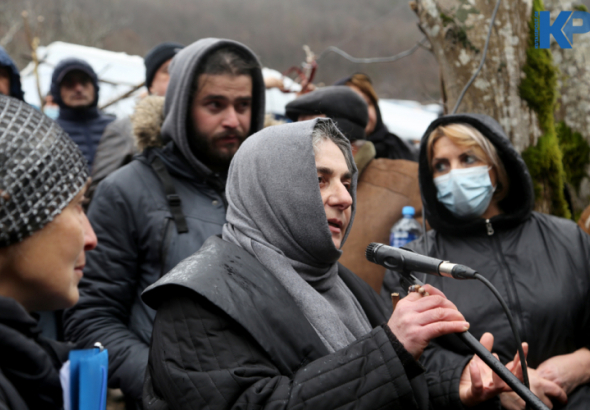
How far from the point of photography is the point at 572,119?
418cm

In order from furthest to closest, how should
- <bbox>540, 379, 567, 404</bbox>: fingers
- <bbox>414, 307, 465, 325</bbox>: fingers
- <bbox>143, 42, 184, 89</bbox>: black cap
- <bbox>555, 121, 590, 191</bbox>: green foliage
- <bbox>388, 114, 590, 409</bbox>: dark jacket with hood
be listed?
<bbox>143, 42, 184, 89</bbox>: black cap < <bbox>555, 121, 590, 191</bbox>: green foliage < <bbox>388, 114, 590, 409</bbox>: dark jacket with hood < <bbox>540, 379, 567, 404</bbox>: fingers < <bbox>414, 307, 465, 325</bbox>: fingers

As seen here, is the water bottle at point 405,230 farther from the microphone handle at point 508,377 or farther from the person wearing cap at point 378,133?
the microphone handle at point 508,377

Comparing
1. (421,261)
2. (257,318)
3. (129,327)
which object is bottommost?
→ (129,327)

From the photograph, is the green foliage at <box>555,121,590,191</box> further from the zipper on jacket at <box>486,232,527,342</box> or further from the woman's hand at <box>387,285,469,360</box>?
the woman's hand at <box>387,285,469,360</box>

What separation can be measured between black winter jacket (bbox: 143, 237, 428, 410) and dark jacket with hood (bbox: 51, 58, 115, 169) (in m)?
3.49

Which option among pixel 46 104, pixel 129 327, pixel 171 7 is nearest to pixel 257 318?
pixel 129 327

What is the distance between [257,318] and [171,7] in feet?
210

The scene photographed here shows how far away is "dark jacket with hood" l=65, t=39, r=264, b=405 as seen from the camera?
2.50 metres

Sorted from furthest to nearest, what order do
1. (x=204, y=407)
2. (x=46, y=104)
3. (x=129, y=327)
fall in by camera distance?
(x=46, y=104) < (x=129, y=327) < (x=204, y=407)

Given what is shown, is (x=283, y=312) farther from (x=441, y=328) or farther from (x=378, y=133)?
(x=378, y=133)

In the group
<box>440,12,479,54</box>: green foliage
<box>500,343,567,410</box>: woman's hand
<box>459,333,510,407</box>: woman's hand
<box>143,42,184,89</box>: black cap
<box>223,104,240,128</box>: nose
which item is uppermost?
<box>440,12,479,54</box>: green foliage

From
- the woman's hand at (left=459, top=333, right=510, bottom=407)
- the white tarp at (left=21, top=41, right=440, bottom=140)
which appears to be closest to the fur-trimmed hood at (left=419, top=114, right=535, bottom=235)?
the woman's hand at (left=459, top=333, right=510, bottom=407)

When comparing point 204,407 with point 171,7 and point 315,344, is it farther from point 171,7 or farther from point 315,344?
point 171,7

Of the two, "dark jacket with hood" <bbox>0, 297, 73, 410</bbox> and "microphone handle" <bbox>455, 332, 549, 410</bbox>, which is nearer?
"dark jacket with hood" <bbox>0, 297, 73, 410</bbox>
